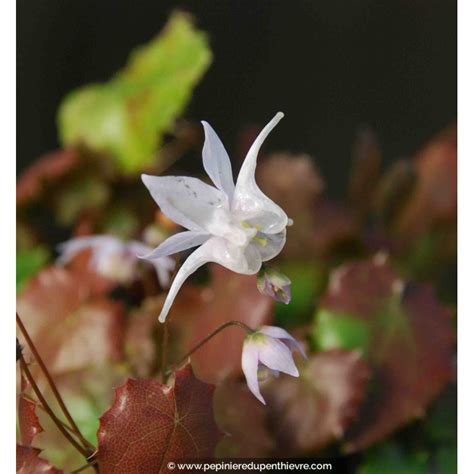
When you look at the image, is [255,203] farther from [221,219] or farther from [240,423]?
[240,423]

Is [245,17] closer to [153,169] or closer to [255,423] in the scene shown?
[153,169]

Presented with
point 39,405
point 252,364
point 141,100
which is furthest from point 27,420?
point 141,100

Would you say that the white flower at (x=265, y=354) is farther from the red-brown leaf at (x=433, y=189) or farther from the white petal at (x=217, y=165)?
the red-brown leaf at (x=433, y=189)

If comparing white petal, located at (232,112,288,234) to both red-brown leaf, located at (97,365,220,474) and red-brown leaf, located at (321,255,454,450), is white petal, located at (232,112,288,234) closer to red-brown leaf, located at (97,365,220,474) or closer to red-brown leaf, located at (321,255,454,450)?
red-brown leaf, located at (97,365,220,474)

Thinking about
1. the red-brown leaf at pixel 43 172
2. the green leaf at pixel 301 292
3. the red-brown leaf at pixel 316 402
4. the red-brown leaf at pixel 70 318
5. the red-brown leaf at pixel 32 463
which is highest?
the red-brown leaf at pixel 43 172

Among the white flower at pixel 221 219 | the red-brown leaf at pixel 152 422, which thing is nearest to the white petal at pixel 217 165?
the white flower at pixel 221 219

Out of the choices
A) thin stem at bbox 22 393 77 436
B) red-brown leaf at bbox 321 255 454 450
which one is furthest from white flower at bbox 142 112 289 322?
red-brown leaf at bbox 321 255 454 450

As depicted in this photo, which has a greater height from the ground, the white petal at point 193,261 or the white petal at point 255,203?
the white petal at point 255,203
